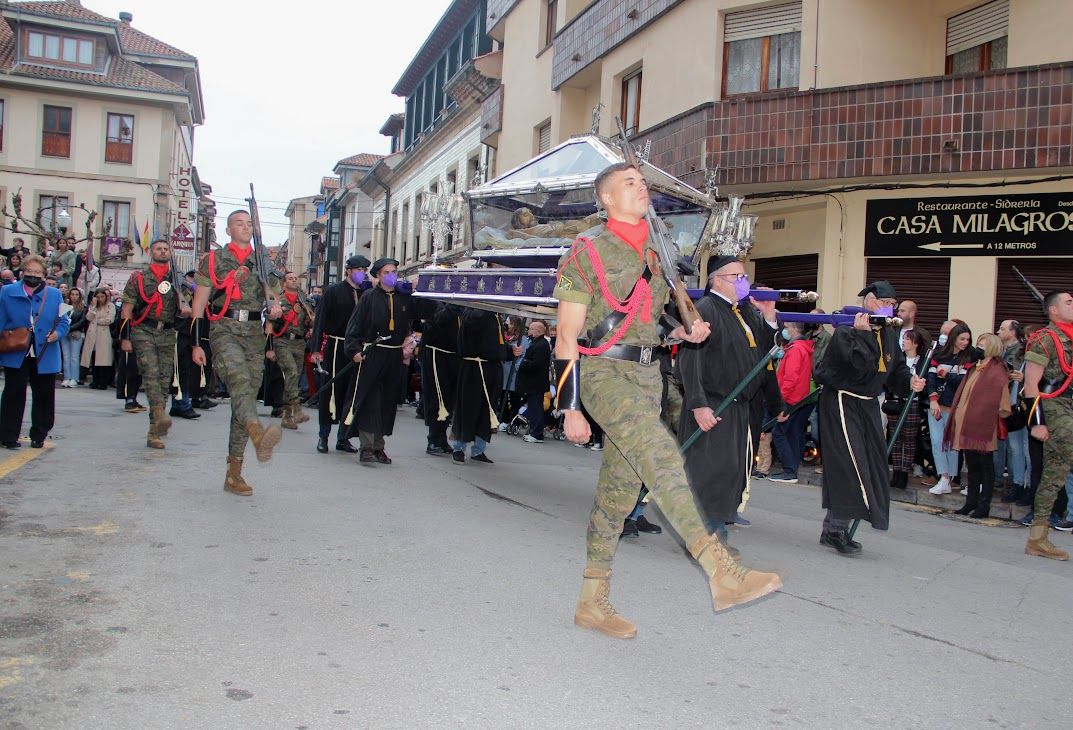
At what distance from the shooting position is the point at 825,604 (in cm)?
557

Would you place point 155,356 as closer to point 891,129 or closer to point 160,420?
point 160,420

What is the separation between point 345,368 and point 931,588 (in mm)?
6583

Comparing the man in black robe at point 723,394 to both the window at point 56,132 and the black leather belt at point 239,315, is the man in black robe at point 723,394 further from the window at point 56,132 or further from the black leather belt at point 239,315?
the window at point 56,132

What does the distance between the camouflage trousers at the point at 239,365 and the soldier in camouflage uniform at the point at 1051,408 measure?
231 inches

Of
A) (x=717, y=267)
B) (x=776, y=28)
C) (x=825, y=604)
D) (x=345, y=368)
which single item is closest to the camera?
(x=825, y=604)

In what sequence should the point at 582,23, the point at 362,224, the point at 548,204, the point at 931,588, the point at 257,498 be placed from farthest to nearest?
the point at 362,224 → the point at 582,23 → the point at 548,204 → the point at 257,498 → the point at 931,588

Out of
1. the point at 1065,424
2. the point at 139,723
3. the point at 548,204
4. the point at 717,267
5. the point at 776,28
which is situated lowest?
the point at 139,723

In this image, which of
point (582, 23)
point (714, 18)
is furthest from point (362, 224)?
point (714, 18)

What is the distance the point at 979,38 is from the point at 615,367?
42.1ft

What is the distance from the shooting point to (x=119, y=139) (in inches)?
1682

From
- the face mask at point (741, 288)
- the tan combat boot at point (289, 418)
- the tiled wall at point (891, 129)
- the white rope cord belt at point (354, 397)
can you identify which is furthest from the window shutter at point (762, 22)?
the face mask at point (741, 288)

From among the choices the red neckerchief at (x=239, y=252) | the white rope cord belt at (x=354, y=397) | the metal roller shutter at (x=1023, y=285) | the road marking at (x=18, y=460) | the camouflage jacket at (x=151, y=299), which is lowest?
the road marking at (x=18, y=460)

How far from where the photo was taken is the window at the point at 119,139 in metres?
42.6

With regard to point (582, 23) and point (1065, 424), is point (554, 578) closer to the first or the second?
point (1065, 424)
